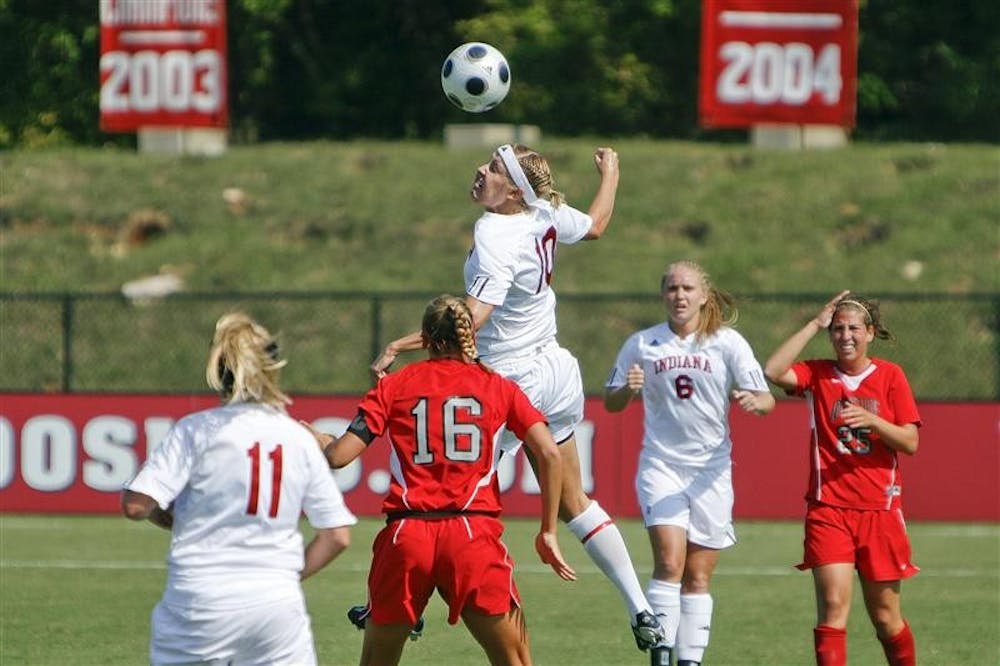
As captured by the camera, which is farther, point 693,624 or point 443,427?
point 693,624

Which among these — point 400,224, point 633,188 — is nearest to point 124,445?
point 400,224

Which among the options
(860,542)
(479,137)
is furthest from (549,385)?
A: (479,137)

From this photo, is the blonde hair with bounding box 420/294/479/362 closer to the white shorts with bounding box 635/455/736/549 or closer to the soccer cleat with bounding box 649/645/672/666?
the white shorts with bounding box 635/455/736/549

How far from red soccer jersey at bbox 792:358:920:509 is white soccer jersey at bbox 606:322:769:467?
0.52m

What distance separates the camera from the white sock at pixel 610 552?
892 cm

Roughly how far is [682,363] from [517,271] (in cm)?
98

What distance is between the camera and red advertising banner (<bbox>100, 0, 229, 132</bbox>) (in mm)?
30875

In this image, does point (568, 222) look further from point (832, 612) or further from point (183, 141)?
point (183, 141)

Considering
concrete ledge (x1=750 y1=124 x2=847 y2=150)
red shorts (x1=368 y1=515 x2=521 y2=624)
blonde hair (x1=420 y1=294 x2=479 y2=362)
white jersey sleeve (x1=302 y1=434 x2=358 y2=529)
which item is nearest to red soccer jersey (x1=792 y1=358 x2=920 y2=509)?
red shorts (x1=368 y1=515 x2=521 y2=624)

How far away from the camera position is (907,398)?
8781mm

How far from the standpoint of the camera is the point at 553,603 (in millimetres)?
12625

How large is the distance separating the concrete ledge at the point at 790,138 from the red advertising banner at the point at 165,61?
370 inches

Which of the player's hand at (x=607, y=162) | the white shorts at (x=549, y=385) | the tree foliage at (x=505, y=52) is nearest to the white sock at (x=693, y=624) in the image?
the white shorts at (x=549, y=385)

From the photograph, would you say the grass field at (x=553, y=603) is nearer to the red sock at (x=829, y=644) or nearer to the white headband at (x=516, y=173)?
the red sock at (x=829, y=644)
